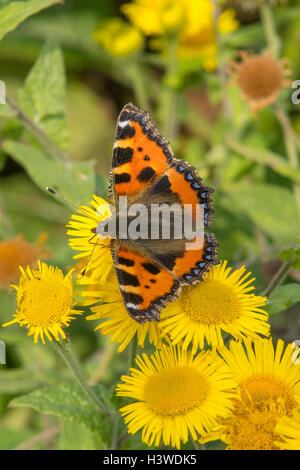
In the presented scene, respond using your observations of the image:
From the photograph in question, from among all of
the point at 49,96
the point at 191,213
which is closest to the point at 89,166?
the point at 49,96

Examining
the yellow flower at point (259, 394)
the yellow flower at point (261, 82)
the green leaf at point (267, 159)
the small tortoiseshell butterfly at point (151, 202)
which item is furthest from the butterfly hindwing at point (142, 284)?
the yellow flower at point (261, 82)

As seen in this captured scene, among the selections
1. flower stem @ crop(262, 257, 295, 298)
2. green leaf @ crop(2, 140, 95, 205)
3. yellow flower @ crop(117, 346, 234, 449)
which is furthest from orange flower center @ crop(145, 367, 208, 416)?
green leaf @ crop(2, 140, 95, 205)

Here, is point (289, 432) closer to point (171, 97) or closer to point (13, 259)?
point (13, 259)

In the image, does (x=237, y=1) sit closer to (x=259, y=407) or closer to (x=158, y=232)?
(x=158, y=232)

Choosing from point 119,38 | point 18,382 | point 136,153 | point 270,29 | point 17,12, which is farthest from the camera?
point 119,38

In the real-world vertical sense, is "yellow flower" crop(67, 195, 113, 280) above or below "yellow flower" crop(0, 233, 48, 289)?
below

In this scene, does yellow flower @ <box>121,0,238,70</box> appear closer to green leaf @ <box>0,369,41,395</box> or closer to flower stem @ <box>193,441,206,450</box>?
green leaf @ <box>0,369,41,395</box>

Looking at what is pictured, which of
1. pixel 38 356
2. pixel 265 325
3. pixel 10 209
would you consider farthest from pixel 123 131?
pixel 10 209
